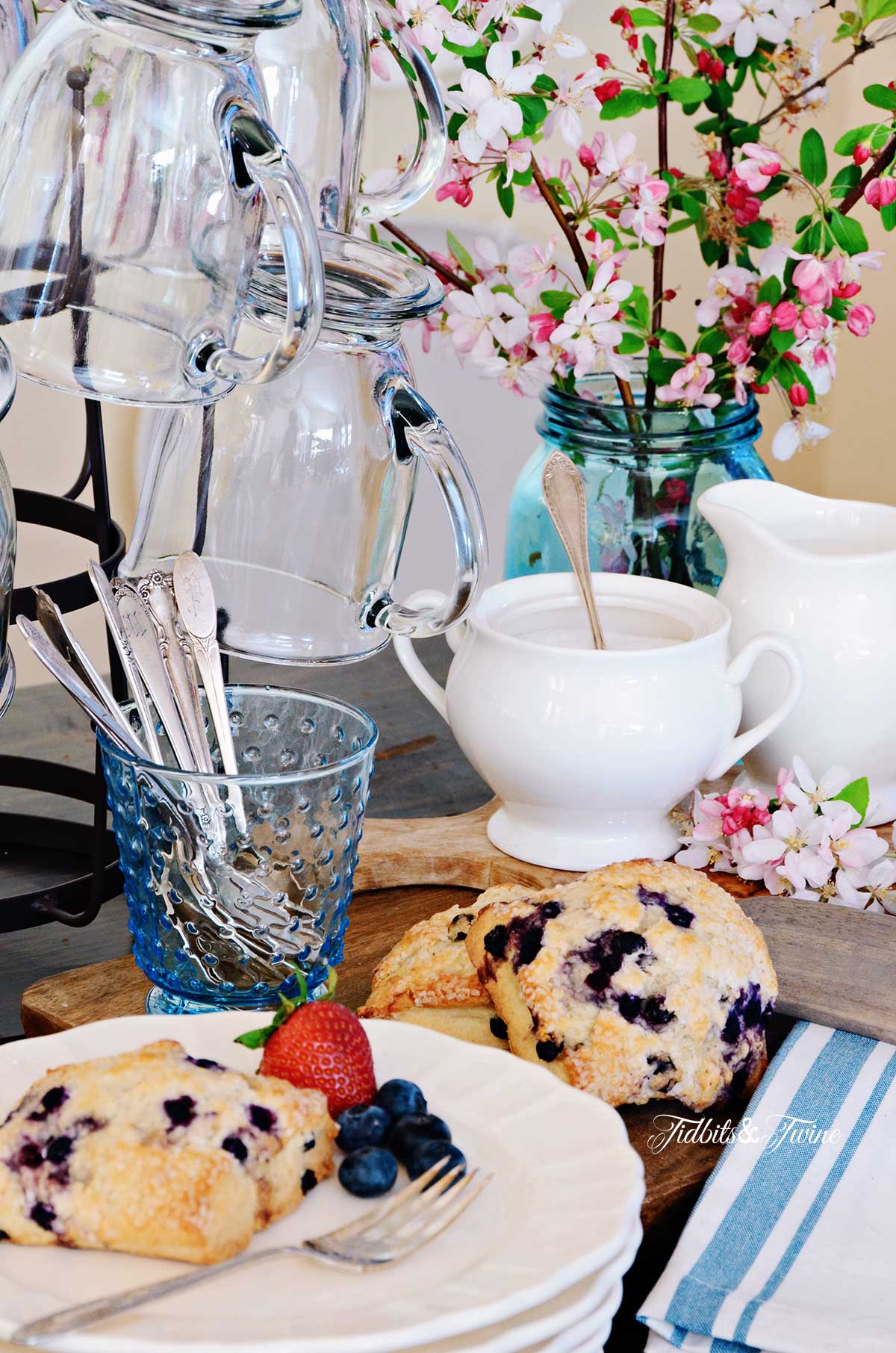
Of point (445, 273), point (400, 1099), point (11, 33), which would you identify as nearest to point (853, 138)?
point (445, 273)

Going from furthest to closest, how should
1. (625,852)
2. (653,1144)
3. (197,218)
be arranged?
(625,852)
(653,1144)
(197,218)

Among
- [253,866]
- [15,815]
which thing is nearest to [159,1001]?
[253,866]

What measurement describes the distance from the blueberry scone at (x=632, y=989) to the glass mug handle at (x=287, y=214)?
9.9 inches

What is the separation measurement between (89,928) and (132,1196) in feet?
1.23

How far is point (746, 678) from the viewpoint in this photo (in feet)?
2.51

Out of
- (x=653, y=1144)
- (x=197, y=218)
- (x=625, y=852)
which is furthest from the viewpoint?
(x=625, y=852)

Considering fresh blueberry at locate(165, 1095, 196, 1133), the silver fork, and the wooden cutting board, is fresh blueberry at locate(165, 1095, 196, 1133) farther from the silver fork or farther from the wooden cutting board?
the wooden cutting board

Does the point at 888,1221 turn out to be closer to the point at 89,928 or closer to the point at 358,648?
the point at 358,648

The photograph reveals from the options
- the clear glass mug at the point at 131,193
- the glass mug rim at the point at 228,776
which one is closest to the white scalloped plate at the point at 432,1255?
the glass mug rim at the point at 228,776

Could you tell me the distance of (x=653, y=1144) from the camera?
0.53 m

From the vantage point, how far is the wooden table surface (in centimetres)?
51

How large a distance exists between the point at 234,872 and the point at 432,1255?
21 centimetres

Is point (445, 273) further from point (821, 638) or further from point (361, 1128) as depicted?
point (361, 1128)

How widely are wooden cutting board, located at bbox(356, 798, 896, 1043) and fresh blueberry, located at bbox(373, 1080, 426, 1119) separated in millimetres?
196
